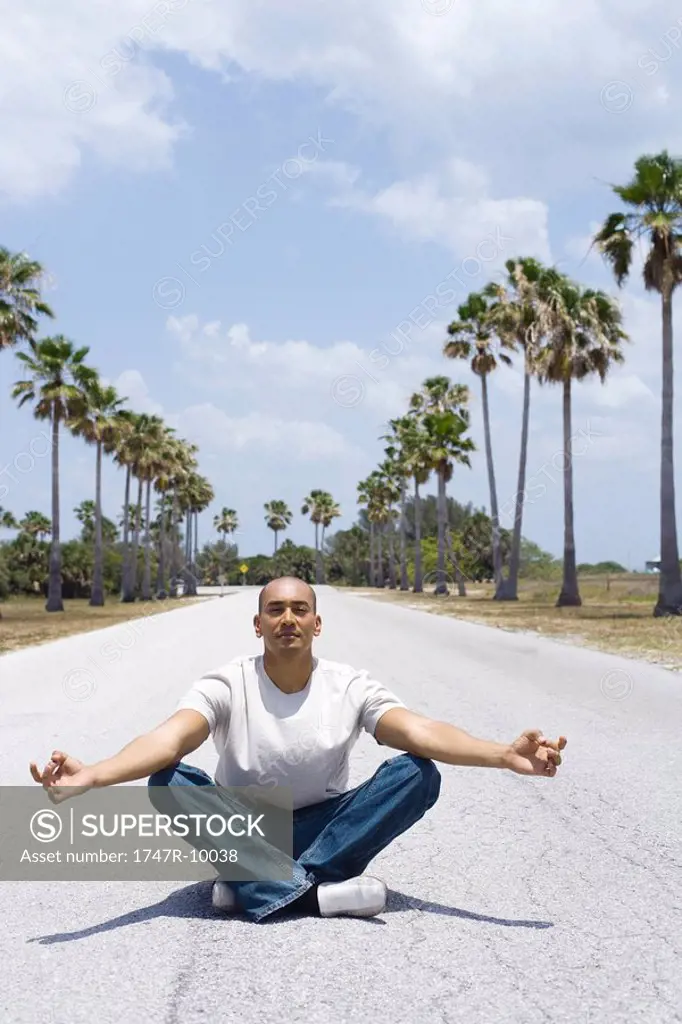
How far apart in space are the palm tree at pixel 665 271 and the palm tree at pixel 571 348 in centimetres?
716

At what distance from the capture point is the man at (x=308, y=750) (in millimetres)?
4297

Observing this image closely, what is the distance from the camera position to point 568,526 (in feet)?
129

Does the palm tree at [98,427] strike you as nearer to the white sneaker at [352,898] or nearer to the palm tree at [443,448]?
the palm tree at [443,448]

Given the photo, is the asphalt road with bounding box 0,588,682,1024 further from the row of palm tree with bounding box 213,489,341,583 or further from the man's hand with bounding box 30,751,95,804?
the row of palm tree with bounding box 213,489,341,583

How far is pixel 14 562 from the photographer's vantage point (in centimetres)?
8400

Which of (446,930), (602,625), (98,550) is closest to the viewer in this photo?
(446,930)

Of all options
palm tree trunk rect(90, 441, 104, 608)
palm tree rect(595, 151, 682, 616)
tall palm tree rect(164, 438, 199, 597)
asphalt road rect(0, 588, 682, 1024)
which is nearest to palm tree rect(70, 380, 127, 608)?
palm tree trunk rect(90, 441, 104, 608)

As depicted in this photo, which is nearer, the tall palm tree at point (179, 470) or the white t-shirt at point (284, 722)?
the white t-shirt at point (284, 722)

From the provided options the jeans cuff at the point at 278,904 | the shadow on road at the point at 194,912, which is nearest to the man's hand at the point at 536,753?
the shadow on road at the point at 194,912

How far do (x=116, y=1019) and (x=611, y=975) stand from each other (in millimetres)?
1638

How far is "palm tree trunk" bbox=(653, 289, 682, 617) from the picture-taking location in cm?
3023

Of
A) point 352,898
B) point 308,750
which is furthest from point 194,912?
point 308,750

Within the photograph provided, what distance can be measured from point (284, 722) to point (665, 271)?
28.9 meters

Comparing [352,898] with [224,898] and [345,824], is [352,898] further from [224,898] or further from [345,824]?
[224,898]
